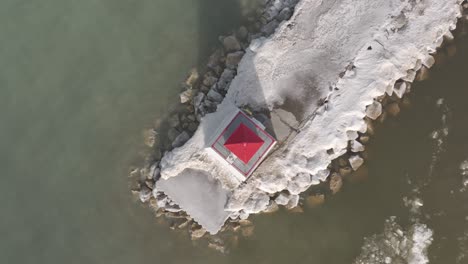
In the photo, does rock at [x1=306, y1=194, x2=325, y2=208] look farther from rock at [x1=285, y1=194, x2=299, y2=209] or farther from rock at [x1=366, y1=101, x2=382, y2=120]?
rock at [x1=366, y1=101, x2=382, y2=120]

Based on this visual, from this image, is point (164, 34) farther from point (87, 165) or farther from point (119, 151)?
point (87, 165)

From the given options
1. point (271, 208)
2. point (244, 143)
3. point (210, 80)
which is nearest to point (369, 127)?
point (271, 208)

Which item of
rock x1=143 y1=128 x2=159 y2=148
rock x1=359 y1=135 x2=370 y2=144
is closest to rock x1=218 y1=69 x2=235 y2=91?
rock x1=143 y1=128 x2=159 y2=148

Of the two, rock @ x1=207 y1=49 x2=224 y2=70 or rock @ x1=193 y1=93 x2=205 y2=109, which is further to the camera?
rock @ x1=207 y1=49 x2=224 y2=70

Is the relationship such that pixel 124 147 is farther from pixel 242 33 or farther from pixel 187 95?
pixel 242 33

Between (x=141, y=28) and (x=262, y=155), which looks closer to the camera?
(x=262, y=155)

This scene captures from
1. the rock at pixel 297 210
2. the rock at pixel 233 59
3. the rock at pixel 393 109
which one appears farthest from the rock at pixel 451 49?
the rock at pixel 297 210

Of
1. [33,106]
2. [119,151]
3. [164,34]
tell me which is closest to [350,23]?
[164,34]

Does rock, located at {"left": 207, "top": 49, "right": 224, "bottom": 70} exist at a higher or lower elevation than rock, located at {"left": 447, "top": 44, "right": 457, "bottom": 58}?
higher
